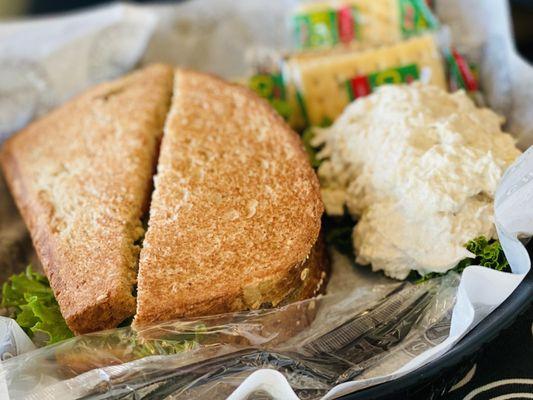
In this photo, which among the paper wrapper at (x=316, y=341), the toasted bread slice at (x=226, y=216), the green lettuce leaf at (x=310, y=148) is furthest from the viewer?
the green lettuce leaf at (x=310, y=148)

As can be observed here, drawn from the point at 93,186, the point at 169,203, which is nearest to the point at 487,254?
the point at 169,203

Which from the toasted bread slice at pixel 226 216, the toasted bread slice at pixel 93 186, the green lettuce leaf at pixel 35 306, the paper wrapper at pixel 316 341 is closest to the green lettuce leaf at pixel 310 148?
the toasted bread slice at pixel 226 216

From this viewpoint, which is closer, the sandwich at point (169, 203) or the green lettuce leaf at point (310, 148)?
the sandwich at point (169, 203)

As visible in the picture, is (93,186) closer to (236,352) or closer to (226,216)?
(226,216)

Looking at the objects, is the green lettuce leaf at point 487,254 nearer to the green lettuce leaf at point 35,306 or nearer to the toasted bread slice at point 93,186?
the toasted bread slice at point 93,186

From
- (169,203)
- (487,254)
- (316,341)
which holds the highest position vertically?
(169,203)

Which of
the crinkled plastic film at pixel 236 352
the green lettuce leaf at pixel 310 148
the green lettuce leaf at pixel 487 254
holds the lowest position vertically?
the crinkled plastic film at pixel 236 352

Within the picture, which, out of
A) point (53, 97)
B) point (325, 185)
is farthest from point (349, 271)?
point (53, 97)
